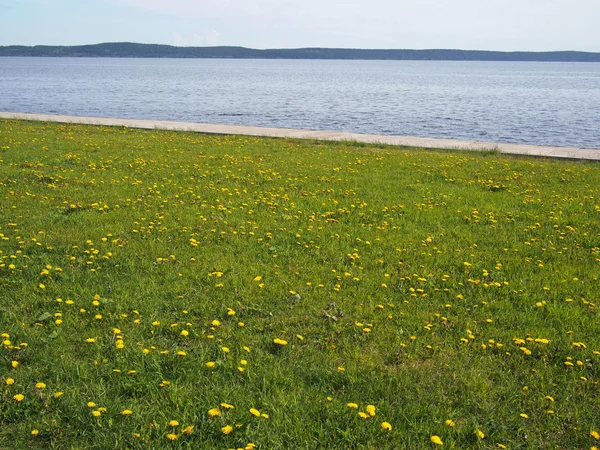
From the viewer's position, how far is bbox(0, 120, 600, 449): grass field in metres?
4.02

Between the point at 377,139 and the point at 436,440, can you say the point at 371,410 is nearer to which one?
the point at 436,440

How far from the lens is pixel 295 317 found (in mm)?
5594

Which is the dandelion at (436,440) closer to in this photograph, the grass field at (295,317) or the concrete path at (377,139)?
the grass field at (295,317)

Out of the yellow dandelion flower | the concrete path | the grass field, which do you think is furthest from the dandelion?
the concrete path

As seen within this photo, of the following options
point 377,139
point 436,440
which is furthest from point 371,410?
point 377,139

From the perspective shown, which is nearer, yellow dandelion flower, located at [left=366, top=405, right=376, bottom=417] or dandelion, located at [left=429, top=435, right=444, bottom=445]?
dandelion, located at [left=429, top=435, right=444, bottom=445]

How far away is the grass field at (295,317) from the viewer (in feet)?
13.2

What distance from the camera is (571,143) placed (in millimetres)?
26281

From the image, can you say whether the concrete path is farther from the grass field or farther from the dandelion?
the dandelion

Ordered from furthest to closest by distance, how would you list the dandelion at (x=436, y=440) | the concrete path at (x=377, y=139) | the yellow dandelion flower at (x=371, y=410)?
1. the concrete path at (x=377, y=139)
2. the yellow dandelion flower at (x=371, y=410)
3. the dandelion at (x=436, y=440)

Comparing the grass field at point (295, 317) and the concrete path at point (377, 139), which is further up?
the concrete path at point (377, 139)

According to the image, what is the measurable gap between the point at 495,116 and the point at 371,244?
33438 millimetres

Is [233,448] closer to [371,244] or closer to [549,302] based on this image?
[549,302]

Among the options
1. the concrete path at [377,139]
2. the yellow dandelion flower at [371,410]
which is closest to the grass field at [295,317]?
the yellow dandelion flower at [371,410]
